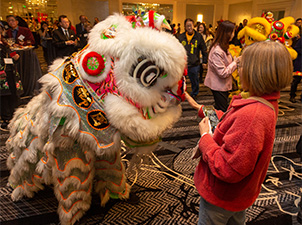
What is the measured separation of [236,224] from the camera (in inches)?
49.5

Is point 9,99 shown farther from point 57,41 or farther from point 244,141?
point 244,141

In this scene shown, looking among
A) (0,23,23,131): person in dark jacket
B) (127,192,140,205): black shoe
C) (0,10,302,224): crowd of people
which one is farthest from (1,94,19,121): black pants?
(0,10,302,224): crowd of people

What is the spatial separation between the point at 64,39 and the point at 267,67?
16.2 feet

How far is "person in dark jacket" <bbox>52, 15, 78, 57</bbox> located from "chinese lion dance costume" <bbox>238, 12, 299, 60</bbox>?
3534 millimetres

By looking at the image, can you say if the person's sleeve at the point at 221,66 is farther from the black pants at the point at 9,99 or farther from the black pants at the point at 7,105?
the black pants at the point at 7,105

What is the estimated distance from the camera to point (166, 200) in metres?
1.93

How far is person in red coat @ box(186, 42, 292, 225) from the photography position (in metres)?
0.89

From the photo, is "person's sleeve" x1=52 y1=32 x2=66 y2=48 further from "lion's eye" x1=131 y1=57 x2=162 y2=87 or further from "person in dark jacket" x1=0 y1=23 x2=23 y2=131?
"lion's eye" x1=131 y1=57 x2=162 y2=87

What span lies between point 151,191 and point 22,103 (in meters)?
3.24

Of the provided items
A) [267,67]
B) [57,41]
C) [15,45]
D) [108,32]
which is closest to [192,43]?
[57,41]

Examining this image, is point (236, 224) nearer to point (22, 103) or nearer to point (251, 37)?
point (251, 37)

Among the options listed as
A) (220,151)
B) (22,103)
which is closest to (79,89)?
(220,151)

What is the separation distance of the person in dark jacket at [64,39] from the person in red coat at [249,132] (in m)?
4.77

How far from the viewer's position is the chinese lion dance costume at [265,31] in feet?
10.3
